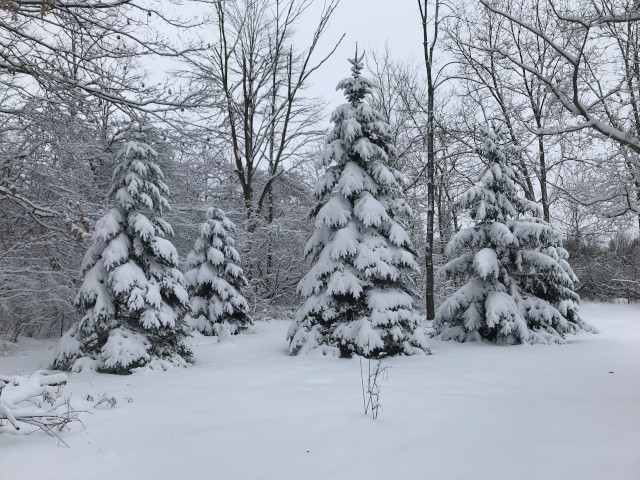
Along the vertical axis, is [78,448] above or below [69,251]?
below

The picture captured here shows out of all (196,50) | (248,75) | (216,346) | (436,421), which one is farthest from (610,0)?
(248,75)

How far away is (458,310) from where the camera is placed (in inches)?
447

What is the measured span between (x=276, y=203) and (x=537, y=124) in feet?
42.3

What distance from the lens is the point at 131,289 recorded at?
29.4 feet

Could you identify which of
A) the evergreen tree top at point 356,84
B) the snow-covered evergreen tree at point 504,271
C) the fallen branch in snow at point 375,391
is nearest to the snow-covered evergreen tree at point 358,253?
the evergreen tree top at point 356,84

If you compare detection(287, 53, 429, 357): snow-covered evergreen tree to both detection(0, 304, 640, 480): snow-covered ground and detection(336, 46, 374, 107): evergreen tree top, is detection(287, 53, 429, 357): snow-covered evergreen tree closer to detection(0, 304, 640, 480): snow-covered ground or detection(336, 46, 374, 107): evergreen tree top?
detection(336, 46, 374, 107): evergreen tree top

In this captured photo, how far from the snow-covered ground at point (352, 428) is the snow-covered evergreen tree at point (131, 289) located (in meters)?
1.07

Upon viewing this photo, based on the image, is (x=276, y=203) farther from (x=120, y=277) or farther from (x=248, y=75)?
(x=120, y=277)

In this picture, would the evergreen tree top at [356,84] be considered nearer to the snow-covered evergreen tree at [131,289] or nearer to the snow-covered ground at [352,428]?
the snow-covered evergreen tree at [131,289]

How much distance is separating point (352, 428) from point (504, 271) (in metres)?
7.90

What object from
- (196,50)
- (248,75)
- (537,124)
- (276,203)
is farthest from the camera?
(276,203)

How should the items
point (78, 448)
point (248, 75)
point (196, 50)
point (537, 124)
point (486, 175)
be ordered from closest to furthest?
point (78, 448)
point (196, 50)
point (486, 175)
point (537, 124)
point (248, 75)

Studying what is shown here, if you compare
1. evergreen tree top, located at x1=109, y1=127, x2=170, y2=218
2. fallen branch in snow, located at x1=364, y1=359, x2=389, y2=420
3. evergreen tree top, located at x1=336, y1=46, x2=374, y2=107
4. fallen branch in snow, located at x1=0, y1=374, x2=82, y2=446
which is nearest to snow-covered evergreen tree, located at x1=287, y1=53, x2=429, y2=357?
evergreen tree top, located at x1=336, y1=46, x2=374, y2=107

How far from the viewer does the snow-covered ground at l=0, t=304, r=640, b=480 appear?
349 cm
